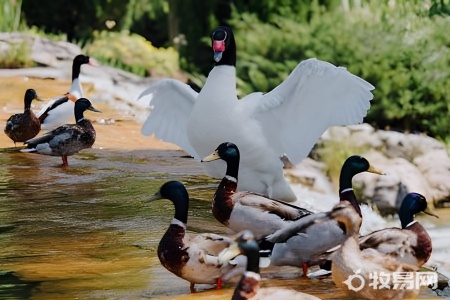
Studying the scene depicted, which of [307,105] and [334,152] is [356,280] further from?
[334,152]

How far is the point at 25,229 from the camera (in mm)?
6973

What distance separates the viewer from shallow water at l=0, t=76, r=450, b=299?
5617mm

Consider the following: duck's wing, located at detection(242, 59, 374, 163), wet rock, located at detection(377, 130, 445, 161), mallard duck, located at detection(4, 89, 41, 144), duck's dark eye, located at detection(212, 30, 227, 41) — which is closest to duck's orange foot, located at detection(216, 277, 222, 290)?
duck's wing, located at detection(242, 59, 374, 163)

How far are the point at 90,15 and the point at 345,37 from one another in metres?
7.36

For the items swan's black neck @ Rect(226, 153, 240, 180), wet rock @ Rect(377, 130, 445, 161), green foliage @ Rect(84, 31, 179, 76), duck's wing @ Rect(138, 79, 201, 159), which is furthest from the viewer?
green foliage @ Rect(84, 31, 179, 76)

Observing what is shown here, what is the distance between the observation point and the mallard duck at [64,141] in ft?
31.7

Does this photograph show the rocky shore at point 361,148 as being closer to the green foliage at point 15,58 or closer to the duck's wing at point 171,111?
the green foliage at point 15,58

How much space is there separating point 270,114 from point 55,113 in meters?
4.17

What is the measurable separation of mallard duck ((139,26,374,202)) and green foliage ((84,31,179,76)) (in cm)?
1216

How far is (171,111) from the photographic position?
865cm

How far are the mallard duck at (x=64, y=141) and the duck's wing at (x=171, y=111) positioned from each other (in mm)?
1150

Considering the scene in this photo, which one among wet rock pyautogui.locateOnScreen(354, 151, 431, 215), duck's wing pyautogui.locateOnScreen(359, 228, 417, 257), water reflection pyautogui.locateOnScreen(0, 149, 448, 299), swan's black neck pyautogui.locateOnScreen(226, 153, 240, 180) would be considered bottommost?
wet rock pyautogui.locateOnScreen(354, 151, 431, 215)

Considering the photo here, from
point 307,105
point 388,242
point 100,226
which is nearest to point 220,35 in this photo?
point 307,105

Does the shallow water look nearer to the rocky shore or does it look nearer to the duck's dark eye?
the rocky shore
